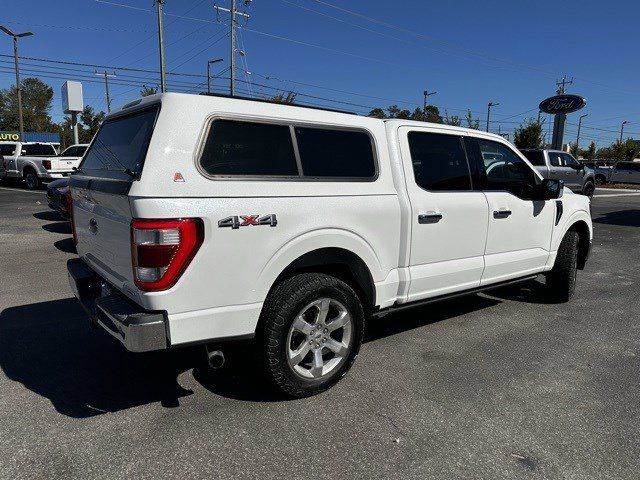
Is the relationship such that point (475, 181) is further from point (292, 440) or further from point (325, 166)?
point (292, 440)

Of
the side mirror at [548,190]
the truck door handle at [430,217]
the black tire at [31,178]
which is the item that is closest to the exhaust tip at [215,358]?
the truck door handle at [430,217]

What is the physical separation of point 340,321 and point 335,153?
1.17 meters

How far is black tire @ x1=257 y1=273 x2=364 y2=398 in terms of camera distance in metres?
2.93

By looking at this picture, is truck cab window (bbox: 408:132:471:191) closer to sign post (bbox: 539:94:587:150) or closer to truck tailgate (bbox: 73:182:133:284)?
truck tailgate (bbox: 73:182:133:284)

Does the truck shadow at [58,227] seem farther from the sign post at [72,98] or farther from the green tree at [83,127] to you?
the green tree at [83,127]

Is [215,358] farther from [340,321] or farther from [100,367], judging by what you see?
[100,367]

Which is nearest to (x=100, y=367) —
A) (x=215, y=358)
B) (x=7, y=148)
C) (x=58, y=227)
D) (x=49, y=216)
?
(x=215, y=358)

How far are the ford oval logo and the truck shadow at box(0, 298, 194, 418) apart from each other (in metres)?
1.09

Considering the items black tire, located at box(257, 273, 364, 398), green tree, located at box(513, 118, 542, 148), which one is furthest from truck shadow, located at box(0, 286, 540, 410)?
green tree, located at box(513, 118, 542, 148)

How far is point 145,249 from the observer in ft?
8.24

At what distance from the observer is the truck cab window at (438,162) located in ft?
12.4

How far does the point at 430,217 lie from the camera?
3713 millimetres

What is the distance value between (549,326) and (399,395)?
89.4 inches

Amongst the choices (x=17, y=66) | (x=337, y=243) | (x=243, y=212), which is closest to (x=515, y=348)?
(x=337, y=243)
